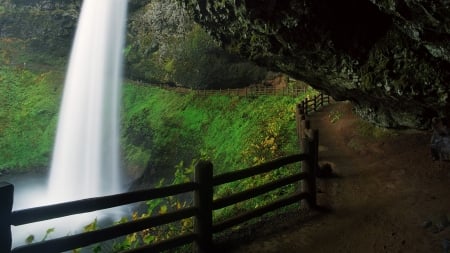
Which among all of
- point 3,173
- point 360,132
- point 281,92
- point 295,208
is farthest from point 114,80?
point 295,208

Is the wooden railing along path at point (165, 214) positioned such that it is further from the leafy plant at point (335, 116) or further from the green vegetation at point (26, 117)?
the green vegetation at point (26, 117)

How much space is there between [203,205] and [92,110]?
70.3 feet

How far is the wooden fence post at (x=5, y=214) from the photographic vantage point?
3867 millimetres

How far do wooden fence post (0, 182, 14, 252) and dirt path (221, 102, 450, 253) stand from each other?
304 centimetres

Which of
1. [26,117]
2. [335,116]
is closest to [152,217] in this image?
[335,116]

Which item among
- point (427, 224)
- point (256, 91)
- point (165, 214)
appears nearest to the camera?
point (165, 214)

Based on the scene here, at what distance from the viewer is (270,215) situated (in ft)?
23.6

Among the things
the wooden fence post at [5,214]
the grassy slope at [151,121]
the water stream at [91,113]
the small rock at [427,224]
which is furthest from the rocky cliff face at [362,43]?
the water stream at [91,113]

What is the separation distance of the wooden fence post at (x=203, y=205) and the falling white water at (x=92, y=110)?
16.0 m

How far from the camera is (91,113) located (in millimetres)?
24688

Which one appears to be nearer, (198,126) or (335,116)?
(335,116)

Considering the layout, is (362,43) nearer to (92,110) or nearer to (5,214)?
(5,214)

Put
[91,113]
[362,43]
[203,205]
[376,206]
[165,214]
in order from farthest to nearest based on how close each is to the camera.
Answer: [91,113]
[376,206]
[362,43]
[203,205]
[165,214]

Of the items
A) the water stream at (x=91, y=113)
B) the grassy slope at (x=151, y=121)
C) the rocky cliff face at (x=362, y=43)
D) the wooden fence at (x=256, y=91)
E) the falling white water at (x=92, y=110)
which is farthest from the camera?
the wooden fence at (x=256, y=91)
